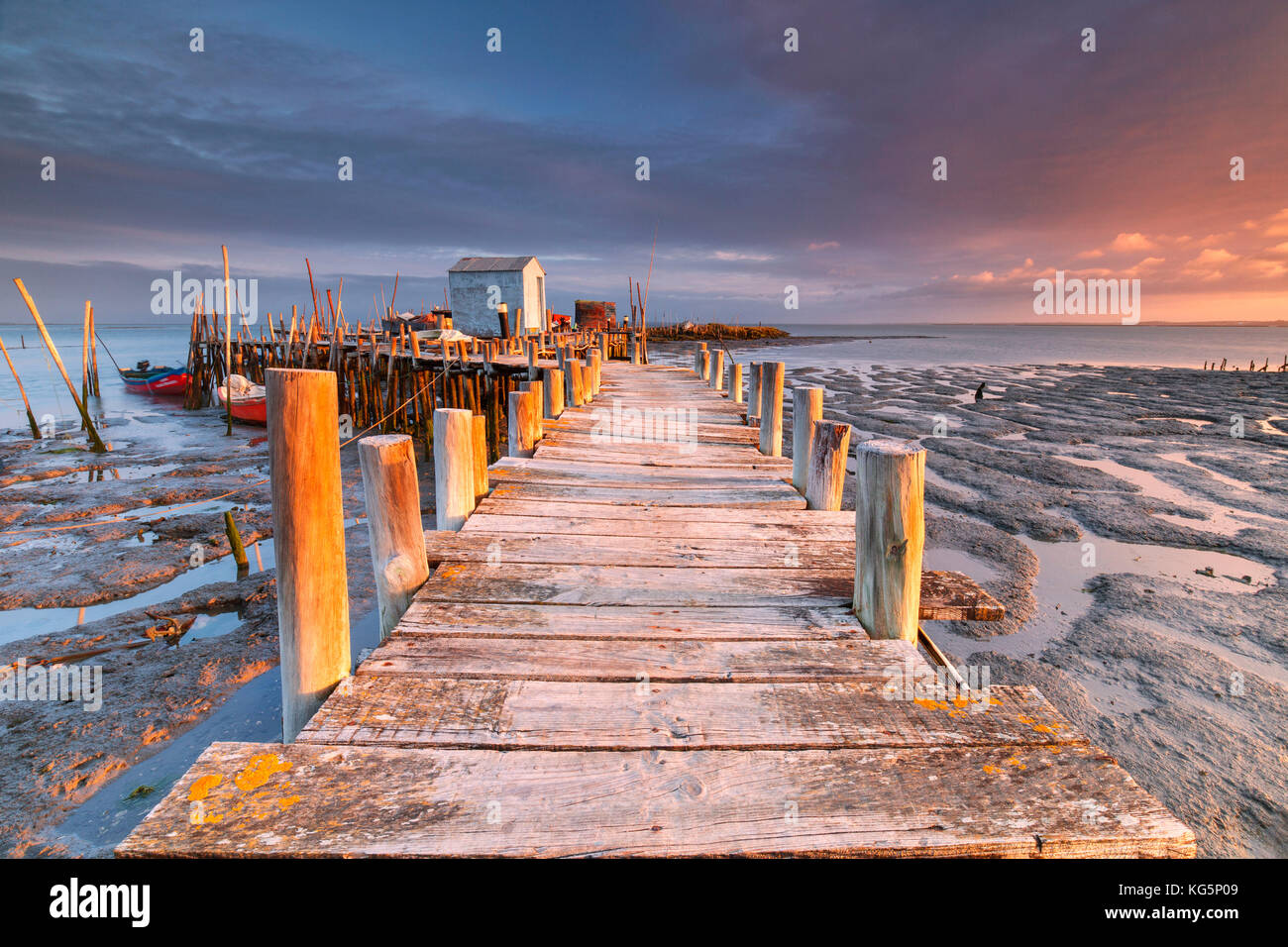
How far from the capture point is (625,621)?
9.36ft

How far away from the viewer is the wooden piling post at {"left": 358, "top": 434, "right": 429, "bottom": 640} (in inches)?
114

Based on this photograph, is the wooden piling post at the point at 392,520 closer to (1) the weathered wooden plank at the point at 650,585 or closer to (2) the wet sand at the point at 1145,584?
(1) the weathered wooden plank at the point at 650,585

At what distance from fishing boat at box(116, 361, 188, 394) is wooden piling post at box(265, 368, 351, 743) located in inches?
1086

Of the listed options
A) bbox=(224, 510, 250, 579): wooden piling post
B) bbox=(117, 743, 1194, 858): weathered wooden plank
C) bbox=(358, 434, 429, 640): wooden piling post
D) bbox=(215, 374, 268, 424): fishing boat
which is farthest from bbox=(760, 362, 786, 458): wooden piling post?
bbox=(215, 374, 268, 424): fishing boat

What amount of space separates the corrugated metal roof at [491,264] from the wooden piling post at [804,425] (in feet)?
89.6

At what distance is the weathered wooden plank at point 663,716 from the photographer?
6.54 ft

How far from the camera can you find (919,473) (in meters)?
2.62

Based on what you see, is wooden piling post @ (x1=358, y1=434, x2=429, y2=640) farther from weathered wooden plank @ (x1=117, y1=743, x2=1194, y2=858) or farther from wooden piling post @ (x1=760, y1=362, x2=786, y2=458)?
wooden piling post @ (x1=760, y1=362, x2=786, y2=458)

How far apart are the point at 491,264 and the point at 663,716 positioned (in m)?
31.7

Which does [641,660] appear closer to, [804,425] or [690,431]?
[804,425]

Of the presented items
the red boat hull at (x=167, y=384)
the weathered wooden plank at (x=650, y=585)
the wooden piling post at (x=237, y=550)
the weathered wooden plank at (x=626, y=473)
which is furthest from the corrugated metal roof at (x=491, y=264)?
the weathered wooden plank at (x=650, y=585)
